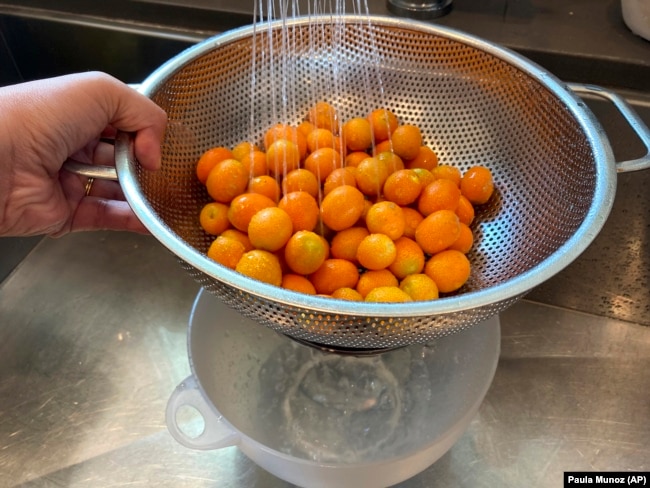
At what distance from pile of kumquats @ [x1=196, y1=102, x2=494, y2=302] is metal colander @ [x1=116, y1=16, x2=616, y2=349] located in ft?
0.13

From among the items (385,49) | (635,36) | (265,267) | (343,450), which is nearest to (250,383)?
(343,450)

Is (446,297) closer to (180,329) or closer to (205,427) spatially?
(205,427)

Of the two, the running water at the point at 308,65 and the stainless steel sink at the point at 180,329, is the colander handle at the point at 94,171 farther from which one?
the stainless steel sink at the point at 180,329

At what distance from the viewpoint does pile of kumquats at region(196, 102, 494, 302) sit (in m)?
0.67

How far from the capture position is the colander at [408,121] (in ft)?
1.90

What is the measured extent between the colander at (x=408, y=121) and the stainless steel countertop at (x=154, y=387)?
0.30 m

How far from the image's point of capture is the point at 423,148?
82cm

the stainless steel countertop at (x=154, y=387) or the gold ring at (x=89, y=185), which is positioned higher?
the gold ring at (x=89, y=185)

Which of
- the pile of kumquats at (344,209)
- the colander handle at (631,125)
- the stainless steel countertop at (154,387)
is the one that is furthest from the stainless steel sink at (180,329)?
the pile of kumquats at (344,209)

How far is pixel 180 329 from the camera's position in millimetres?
997

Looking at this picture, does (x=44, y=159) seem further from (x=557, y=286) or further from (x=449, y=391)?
(x=557, y=286)

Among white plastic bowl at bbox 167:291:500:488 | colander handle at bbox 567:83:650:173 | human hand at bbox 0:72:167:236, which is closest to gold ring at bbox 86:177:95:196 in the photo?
human hand at bbox 0:72:167:236

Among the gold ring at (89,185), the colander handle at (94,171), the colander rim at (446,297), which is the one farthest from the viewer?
the gold ring at (89,185)

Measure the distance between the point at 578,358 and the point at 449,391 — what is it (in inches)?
12.1
